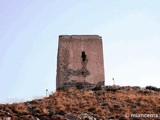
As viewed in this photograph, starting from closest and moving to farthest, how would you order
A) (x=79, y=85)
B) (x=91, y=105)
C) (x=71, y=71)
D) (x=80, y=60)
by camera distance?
(x=91, y=105) → (x=79, y=85) → (x=71, y=71) → (x=80, y=60)

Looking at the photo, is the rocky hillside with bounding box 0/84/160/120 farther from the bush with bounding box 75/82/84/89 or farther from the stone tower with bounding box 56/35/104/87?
the stone tower with bounding box 56/35/104/87

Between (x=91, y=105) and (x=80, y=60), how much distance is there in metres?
7.25

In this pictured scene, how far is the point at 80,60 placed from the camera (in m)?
34.7

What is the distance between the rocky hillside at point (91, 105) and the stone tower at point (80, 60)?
51.4 inches

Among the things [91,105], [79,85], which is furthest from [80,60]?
[91,105]

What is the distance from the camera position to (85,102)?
2862cm

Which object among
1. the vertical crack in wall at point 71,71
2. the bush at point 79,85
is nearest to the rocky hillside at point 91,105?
the bush at point 79,85

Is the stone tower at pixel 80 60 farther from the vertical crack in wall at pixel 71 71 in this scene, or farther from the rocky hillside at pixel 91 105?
the rocky hillside at pixel 91 105

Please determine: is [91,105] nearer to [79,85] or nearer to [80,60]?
[79,85]

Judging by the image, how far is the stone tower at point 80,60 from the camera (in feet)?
113

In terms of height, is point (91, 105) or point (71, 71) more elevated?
point (71, 71)

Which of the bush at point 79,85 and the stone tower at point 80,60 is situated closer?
the bush at point 79,85

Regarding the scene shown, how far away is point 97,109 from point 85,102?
5.74ft

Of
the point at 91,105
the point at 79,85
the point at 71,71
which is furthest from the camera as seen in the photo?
the point at 71,71
